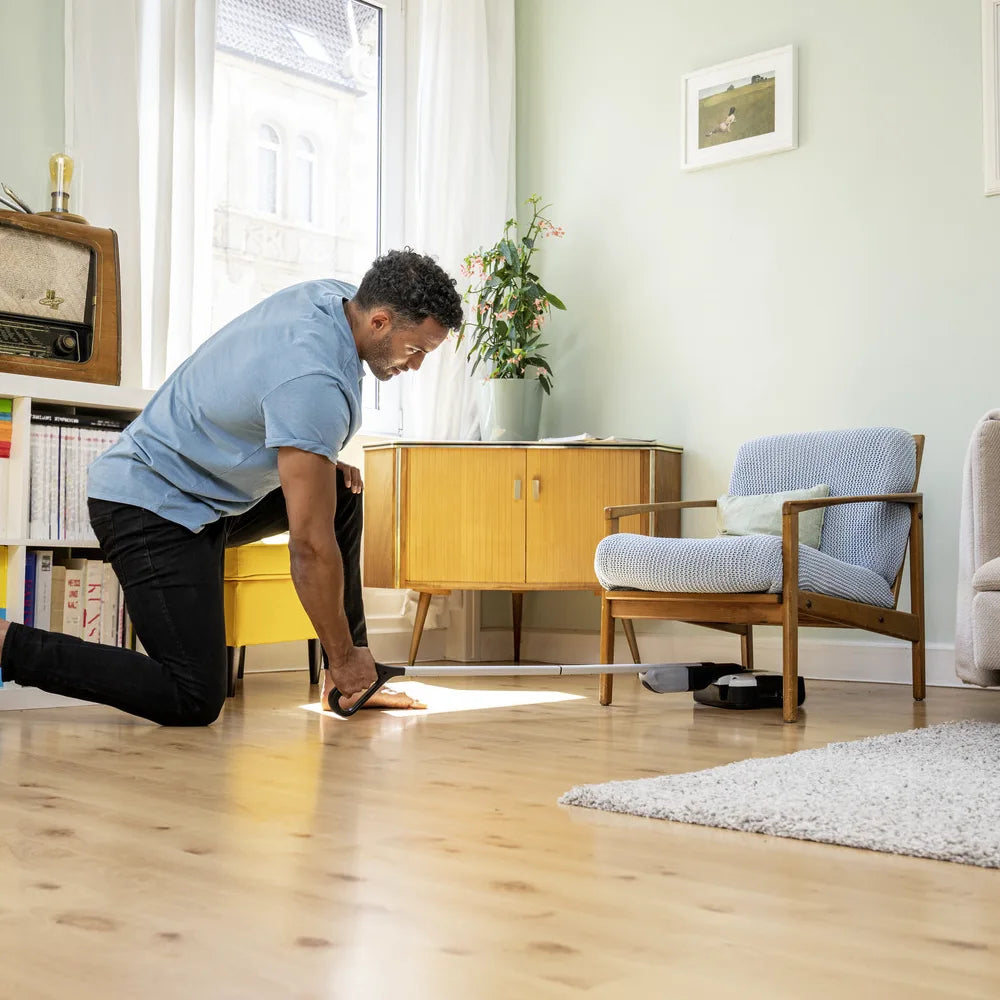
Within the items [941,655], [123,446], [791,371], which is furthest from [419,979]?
[791,371]

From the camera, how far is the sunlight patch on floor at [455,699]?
2.96 meters

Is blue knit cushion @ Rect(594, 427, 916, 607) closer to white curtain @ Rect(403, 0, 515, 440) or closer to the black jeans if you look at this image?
the black jeans

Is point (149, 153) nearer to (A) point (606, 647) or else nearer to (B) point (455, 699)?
(B) point (455, 699)

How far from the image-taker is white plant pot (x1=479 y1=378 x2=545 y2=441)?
438 centimetres

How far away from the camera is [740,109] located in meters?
4.28

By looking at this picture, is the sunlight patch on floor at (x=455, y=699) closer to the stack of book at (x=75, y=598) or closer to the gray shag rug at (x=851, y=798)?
the stack of book at (x=75, y=598)

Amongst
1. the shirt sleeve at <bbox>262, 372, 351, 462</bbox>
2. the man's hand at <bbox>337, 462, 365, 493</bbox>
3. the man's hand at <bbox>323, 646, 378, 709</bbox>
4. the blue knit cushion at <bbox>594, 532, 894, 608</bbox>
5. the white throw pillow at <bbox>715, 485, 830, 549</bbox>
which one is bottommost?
the man's hand at <bbox>323, 646, 378, 709</bbox>

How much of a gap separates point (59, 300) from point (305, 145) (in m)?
1.59

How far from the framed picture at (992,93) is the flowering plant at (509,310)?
4.95 feet

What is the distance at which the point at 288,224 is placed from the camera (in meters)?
4.39

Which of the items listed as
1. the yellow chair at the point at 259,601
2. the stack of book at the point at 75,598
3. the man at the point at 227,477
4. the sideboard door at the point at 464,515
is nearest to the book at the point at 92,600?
the stack of book at the point at 75,598

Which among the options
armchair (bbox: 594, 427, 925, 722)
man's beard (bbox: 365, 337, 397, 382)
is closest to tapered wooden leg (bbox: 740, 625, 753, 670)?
armchair (bbox: 594, 427, 925, 722)

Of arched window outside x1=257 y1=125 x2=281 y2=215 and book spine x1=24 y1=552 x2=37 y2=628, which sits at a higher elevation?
arched window outside x1=257 y1=125 x2=281 y2=215

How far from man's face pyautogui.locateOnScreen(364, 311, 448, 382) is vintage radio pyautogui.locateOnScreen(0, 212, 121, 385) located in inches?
43.7
